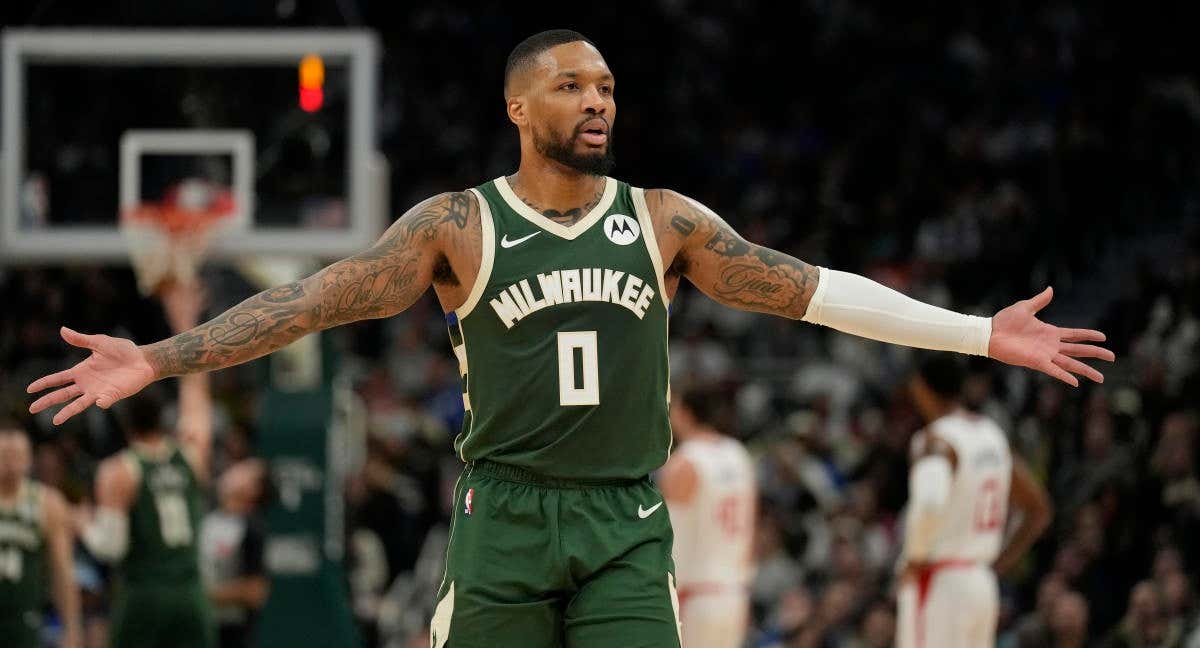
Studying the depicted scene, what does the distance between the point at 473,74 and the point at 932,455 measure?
1348cm

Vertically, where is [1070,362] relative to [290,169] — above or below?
below

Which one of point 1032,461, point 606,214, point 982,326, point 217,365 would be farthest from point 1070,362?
point 1032,461

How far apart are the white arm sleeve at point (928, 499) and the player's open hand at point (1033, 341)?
3.72 m

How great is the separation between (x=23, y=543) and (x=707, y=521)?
3.60m

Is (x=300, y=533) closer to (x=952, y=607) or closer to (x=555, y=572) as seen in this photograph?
(x=952, y=607)

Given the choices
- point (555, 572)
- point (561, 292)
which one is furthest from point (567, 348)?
point (555, 572)

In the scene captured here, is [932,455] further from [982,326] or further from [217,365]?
[217,365]

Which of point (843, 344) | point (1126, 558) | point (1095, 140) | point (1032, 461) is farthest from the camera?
point (1095, 140)

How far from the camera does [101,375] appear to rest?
4582 millimetres

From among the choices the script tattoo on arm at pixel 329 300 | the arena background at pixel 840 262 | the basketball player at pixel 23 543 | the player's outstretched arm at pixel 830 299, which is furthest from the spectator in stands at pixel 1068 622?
the script tattoo on arm at pixel 329 300

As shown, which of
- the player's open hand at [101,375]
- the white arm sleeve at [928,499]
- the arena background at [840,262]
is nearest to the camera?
the player's open hand at [101,375]

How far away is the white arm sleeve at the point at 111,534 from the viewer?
31.7 ft

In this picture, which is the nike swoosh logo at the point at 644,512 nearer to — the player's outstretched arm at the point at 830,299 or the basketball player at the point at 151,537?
the player's outstretched arm at the point at 830,299

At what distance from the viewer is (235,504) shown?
11.1 meters
